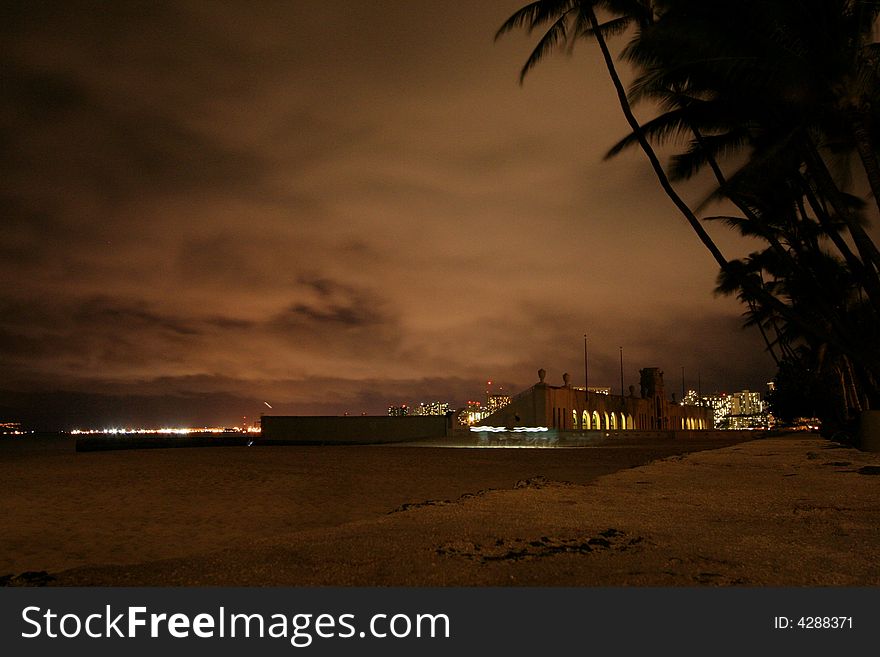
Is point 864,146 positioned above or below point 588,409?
above

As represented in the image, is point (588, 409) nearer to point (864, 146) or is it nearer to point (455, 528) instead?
point (864, 146)

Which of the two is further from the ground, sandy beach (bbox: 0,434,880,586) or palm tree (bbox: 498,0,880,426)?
palm tree (bbox: 498,0,880,426)

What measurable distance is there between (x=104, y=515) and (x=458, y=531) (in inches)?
266

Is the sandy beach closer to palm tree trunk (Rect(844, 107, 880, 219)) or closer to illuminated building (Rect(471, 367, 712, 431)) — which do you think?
palm tree trunk (Rect(844, 107, 880, 219))

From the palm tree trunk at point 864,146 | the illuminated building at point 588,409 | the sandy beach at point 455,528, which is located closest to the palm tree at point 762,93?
the palm tree trunk at point 864,146

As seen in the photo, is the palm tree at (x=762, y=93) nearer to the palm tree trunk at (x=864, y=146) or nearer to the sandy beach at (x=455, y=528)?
the palm tree trunk at (x=864, y=146)

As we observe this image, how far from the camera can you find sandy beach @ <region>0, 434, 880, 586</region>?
522cm

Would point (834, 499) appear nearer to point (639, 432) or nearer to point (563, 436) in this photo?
point (563, 436)

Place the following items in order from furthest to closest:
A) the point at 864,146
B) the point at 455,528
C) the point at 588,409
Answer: the point at 588,409, the point at 864,146, the point at 455,528

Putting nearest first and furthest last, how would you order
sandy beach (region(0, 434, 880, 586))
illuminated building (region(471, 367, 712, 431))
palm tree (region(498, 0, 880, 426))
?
sandy beach (region(0, 434, 880, 586)), palm tree (region(498, 0, 880, 426)), illuminated building (region(471, 367, 712, 431))

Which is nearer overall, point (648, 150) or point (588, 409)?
point (648, 150)

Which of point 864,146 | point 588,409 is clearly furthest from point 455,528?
point 588,409

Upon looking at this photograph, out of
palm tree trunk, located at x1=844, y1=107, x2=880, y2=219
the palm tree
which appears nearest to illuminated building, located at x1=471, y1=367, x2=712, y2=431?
the palm tree

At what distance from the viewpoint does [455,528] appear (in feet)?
24.1
